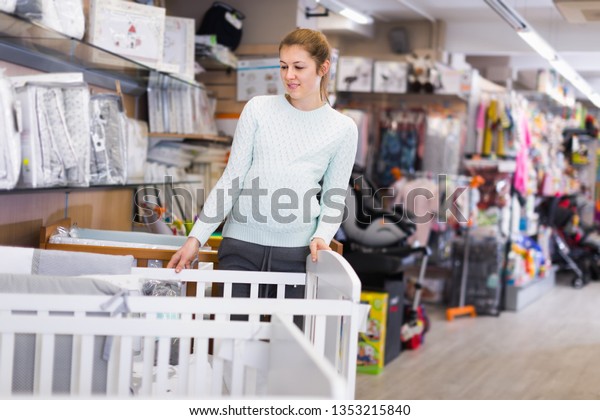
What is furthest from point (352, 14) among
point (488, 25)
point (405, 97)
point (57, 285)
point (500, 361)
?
point (57, 285)

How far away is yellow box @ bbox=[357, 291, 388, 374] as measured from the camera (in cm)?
540

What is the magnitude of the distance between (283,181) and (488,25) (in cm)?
742

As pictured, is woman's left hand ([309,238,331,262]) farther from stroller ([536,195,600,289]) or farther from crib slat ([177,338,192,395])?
stroller ([536,195,600,289])

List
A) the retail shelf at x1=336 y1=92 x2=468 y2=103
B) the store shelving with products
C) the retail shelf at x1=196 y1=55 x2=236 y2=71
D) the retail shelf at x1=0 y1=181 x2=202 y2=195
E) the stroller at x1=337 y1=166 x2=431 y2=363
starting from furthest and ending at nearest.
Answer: the retail shelf at x1=336 y1=92 x2=468 y2=103
the stroller at x1=337 y1=166 x2=431 y2=363
the retail shelf at x1=196 y1=55 x2=236 y2=71
the store shelving with products
the retail shelf at x1=0 y1=181 x2=202 y2=195

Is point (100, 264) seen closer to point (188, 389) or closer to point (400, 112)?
point (188, 389)

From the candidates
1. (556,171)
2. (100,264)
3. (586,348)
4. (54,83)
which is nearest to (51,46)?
(54,83)

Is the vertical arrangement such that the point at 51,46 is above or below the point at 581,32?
below

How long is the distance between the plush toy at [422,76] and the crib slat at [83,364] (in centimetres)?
667

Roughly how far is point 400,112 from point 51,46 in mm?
5591

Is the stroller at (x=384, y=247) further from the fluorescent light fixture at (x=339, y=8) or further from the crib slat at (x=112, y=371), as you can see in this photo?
the crib slat at (x=112, y=371)

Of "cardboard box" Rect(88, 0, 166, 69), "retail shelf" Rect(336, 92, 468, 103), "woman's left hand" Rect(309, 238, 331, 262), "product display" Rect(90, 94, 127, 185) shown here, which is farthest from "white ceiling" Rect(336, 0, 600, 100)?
"woman's left hand" Rect(309, 238, 331, 262)
